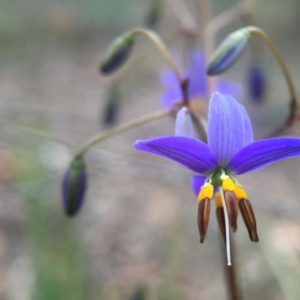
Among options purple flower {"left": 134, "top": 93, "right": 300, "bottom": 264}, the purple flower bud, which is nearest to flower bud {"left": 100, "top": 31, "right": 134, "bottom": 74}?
purple flower {"left": 134, "top": 93, "right": 300, "bottom": 264}

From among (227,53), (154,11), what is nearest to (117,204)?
(154,11)

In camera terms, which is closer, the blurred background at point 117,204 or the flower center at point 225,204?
the flower center at point 225,204

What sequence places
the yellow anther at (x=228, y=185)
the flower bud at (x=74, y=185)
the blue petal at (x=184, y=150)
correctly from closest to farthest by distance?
the blue petal at (x=184, y=150), the yellow anther at (x=228, y=185), the flower bud at (x=74, y=185)

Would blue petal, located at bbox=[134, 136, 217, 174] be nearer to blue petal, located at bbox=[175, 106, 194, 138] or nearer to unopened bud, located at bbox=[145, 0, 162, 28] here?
blue petal, located at bbox=[175, 106, 194, 138]

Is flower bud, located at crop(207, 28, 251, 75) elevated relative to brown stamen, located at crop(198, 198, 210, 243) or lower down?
elevated

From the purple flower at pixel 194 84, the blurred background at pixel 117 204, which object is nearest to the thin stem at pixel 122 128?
the blurred background at pixel 117 204

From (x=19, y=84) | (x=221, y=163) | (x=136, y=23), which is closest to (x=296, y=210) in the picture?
(x=221, y=163)

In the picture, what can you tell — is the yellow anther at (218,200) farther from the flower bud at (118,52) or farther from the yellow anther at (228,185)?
the flower bud at (118,52)
